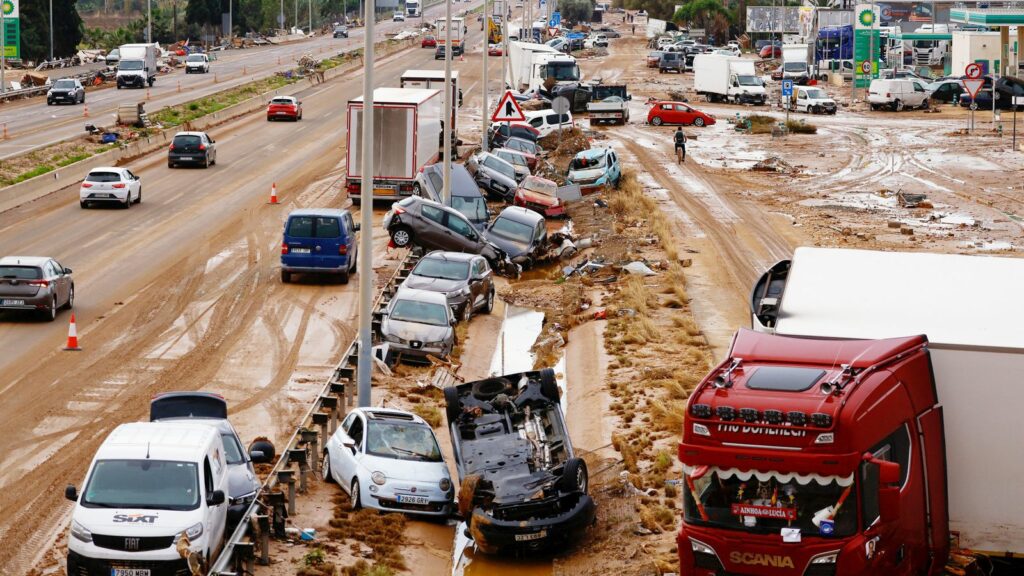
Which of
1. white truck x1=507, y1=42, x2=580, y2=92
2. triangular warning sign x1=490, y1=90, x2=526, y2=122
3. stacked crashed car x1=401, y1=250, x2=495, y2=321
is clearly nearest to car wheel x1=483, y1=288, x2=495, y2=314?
stacked crashed car x1=401, y1=250, x2=495, y2=321

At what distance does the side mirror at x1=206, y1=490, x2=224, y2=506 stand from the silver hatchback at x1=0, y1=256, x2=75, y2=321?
15232 mm

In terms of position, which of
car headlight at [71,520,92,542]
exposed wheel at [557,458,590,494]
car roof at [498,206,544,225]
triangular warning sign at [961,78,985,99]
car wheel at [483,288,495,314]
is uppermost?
triangular warning sign at [961,78,985,99]

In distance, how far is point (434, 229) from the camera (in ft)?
121

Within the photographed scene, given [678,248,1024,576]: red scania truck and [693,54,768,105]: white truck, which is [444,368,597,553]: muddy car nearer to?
[678,248,1024,576]: red scania truck

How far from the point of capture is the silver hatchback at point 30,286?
29500 mm

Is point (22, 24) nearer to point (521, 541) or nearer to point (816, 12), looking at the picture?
point (816, 12)

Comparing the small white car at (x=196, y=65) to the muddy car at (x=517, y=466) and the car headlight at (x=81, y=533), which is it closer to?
the muddy car at (x=517, y=466)

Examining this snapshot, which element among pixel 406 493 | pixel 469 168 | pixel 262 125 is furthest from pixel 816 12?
pixel 406 493

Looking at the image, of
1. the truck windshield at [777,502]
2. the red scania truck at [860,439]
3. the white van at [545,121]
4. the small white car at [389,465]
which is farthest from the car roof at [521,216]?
the truck windshield at [777,502]

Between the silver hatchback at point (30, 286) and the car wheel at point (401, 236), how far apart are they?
968cm

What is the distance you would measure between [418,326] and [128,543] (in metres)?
13.9

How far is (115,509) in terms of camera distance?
49.9 feet

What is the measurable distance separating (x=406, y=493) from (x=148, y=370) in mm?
8987

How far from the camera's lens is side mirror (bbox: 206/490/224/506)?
1578cm
